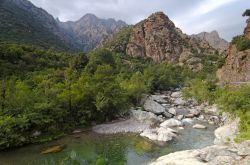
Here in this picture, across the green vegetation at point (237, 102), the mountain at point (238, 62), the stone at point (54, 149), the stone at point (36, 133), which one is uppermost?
the mountain at point (238, 62)

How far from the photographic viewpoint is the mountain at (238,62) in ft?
271

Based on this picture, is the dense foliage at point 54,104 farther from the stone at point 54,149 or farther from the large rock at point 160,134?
the large rock at point 160,134

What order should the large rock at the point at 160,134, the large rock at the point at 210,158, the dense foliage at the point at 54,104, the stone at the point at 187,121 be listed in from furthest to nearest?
the stone at the point at 187,121 < the large rock at the point at 160,134 < the dense foliage at the point at 54,104 < the large rock at the point at 210,158

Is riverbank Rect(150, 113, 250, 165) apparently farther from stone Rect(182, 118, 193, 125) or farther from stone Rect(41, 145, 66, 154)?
stone Rect(182, 118, 193, 125)

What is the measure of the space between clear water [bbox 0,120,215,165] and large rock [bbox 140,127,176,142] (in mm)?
995

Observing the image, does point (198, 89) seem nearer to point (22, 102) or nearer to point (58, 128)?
point (58, 128)

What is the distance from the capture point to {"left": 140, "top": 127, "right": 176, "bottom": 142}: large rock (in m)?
39.0

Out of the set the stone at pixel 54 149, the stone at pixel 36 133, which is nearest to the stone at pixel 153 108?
the stone at pixel 36 133

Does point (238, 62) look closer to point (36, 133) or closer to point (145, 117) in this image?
point (145, 117)

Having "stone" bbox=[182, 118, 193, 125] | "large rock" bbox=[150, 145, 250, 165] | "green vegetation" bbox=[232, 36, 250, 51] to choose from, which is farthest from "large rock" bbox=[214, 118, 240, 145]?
"green vegetation" bbox=[232, 36, 250, 51]

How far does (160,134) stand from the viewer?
40094 millimetres

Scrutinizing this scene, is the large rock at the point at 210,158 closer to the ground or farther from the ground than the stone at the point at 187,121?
farther from the ground

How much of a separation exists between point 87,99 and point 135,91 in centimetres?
1598

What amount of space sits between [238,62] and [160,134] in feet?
181
